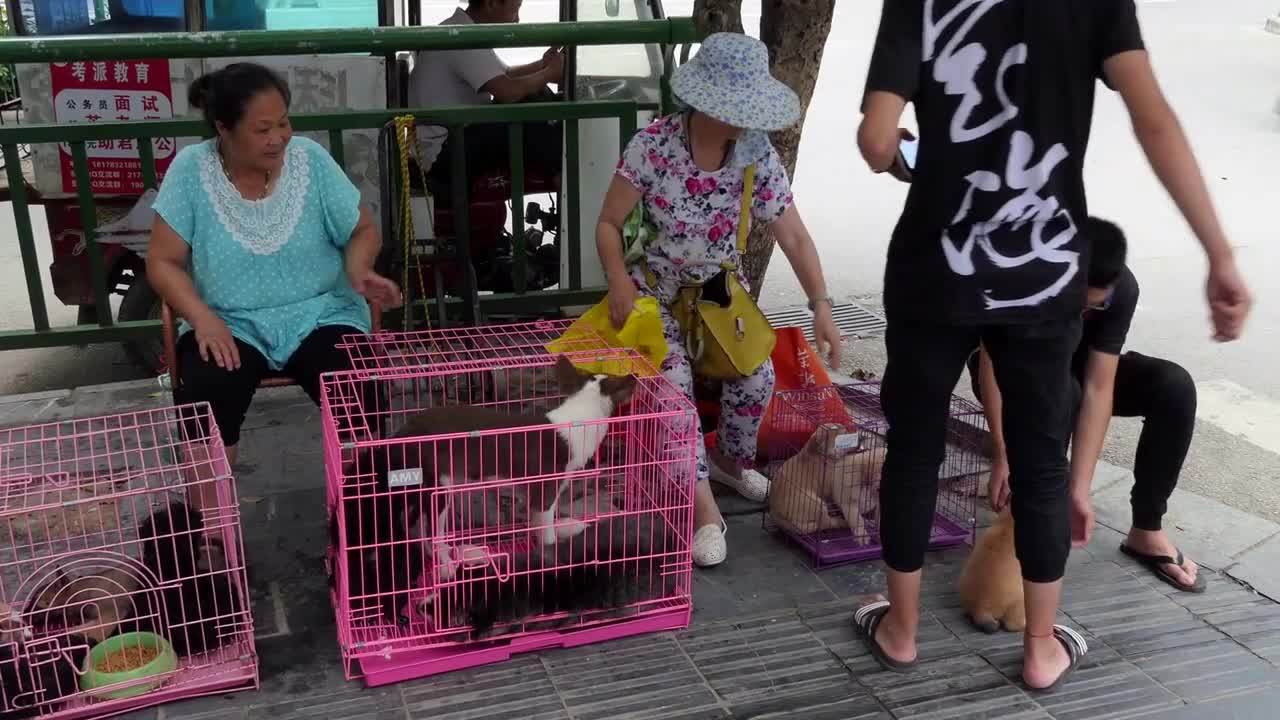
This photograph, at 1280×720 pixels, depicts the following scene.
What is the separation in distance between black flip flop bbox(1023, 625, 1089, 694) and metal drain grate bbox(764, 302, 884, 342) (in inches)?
117

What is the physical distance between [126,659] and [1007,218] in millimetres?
2252

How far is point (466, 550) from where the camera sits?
275cm

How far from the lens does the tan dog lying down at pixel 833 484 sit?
333cm

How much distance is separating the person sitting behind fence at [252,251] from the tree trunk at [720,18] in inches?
65.9

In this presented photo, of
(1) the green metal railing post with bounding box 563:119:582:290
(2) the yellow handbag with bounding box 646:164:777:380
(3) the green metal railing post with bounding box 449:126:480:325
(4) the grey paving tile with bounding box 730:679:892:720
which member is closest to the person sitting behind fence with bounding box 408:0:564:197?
(1) the green metal railing post with bounding box 563:119:582:290

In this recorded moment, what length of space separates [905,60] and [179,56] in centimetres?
259

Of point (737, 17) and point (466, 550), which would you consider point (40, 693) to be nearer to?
point (466, 550)

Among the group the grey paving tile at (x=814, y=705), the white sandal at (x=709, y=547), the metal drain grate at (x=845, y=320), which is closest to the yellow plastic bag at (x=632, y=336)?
the white sandal at (x=709, y=547)

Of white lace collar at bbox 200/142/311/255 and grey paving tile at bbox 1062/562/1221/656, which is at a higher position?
white lace collar at bbox 200/142/311/255

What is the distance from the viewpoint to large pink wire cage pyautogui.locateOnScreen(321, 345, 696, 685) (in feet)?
8.69

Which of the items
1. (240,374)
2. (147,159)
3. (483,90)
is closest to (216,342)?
(240,374)

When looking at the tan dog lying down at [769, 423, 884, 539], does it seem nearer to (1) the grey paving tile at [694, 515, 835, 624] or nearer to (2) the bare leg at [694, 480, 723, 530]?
(1) the grey paving tile at [694, 515, 835, 624]

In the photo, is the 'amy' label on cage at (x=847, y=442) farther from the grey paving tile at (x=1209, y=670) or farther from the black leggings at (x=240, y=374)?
the black leggings at (x=240, y=374)

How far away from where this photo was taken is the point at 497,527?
2.76 metres
